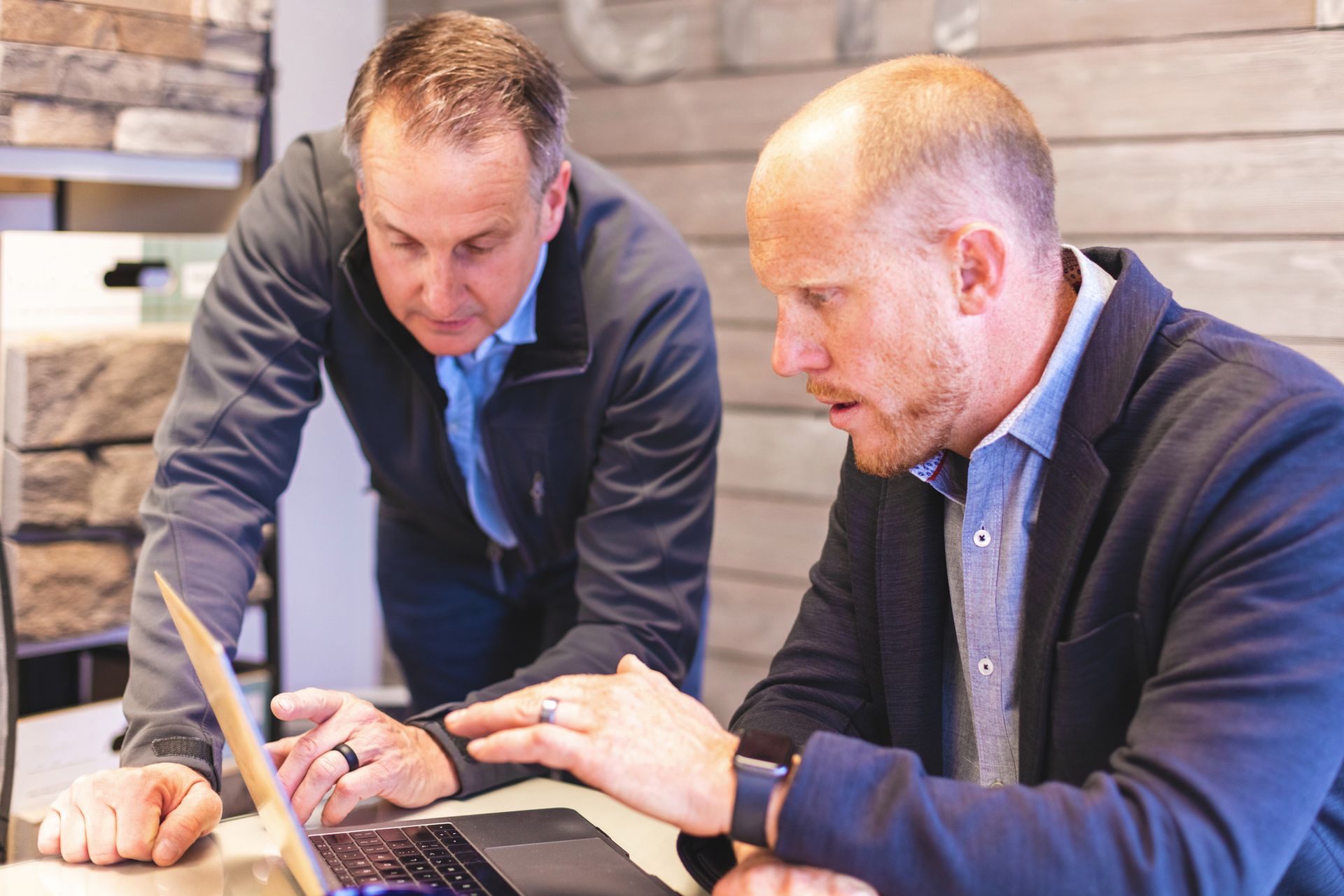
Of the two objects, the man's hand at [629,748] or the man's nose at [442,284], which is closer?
the man's hand at [629,748]

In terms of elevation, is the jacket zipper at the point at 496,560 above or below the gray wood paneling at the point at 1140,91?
below

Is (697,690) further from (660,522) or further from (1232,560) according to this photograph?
(1232,560)

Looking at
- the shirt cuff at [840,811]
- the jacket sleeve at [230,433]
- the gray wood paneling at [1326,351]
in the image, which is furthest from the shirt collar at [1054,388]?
the gray wood paneling at [1326,351]

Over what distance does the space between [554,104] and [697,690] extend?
34.2 inches

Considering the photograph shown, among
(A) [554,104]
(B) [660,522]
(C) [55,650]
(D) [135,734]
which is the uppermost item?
(A) [554,104]

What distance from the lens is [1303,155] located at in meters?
2.05

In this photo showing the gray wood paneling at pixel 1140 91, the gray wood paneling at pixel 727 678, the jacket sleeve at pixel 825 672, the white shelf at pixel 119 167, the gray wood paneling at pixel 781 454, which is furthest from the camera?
the gray wood paneling at pixel 727 678

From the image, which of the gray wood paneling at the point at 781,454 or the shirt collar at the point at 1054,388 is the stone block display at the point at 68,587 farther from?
the shirt collar at the point at 1054,388

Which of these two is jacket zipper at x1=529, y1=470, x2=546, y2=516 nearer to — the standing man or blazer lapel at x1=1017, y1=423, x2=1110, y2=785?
the standing man

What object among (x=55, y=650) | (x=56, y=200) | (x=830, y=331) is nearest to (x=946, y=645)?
(x=830, y=331)

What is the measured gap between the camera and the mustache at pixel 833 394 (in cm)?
113

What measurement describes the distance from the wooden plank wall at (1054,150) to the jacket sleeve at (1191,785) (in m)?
1.33

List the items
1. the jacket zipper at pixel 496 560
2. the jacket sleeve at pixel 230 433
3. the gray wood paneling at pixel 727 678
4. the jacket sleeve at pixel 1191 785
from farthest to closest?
the gray wood paneling at pixel 727 678
the jacket zipper at pixel 496 560
the jacket sleeve at pixel 230 433
the jacket sleeve at pixel 1191 785

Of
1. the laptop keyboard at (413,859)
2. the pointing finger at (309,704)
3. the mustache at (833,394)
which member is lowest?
the laptop keyboard at (413,859)
